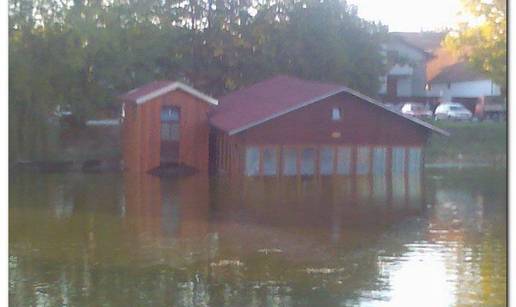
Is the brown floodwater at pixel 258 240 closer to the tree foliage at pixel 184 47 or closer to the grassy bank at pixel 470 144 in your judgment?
A: the grassy bank at pixel 470 144

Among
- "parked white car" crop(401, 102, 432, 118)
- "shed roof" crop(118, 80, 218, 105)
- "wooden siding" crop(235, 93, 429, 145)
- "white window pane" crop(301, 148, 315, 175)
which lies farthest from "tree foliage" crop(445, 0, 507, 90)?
"shed roof" crop(118, 80, 218, 105)

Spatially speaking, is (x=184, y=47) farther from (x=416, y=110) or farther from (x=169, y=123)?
(x=416, y=110)

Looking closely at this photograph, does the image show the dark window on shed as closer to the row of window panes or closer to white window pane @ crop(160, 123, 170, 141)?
white window pane @ crop(160, 123, 170, 141)

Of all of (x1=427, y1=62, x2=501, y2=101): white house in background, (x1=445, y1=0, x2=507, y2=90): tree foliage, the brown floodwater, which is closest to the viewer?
the brown floodwater

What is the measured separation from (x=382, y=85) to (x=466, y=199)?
32.1 inches

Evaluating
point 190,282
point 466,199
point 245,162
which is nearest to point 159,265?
point 190,282

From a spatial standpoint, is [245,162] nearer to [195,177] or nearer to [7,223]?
[195,177]

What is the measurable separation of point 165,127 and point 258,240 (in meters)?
0.85

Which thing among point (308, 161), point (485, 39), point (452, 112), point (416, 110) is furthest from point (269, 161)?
point (485, 39)

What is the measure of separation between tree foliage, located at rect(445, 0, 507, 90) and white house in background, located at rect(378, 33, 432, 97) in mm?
194

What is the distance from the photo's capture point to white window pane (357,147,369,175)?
7.21 m

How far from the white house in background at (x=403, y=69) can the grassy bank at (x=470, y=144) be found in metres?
0.25

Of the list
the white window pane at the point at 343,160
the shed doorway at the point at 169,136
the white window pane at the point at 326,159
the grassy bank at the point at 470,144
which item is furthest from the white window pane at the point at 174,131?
the grassy bank at the point at 470,144

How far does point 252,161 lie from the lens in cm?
720
